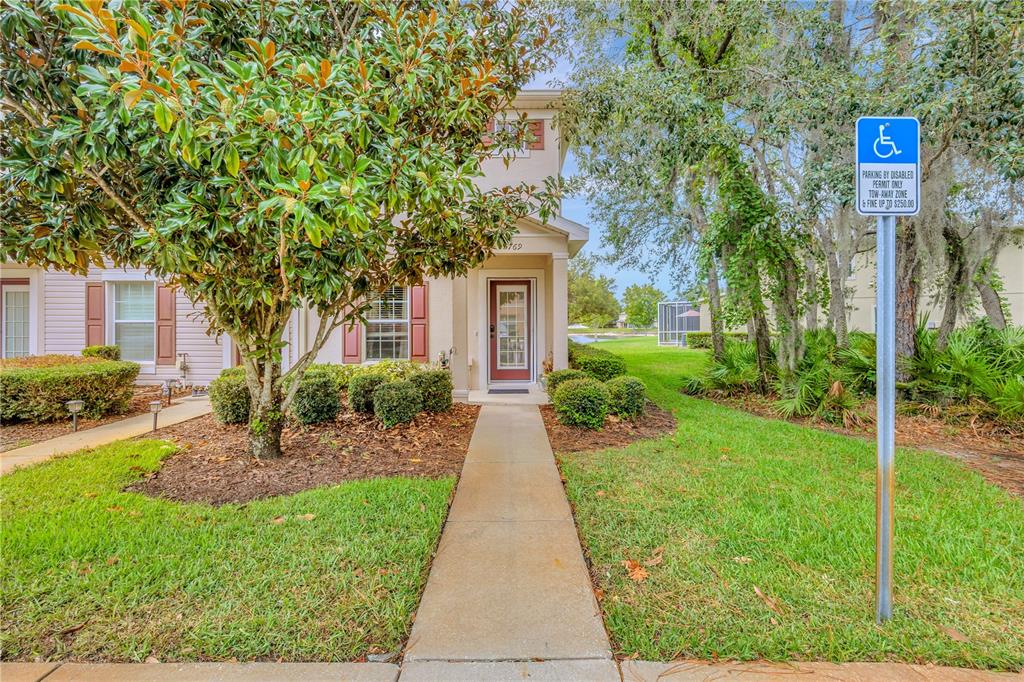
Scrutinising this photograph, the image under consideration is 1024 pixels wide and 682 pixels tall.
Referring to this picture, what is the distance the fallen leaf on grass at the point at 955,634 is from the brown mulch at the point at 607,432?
3.37 meters

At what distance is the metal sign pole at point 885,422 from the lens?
233 centimetres

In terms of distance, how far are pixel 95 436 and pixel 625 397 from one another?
7.39m

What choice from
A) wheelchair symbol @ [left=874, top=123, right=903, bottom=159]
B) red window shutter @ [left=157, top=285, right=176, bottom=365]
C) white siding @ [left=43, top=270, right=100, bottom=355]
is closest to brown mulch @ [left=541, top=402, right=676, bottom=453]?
wheelchair symbol @ [left=874, top=123, right=903, bottom=159]

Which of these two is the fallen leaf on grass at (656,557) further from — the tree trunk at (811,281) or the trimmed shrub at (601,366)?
the tree trunk at (811,281)

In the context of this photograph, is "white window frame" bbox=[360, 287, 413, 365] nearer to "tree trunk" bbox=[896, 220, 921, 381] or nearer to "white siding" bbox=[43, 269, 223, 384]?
"white siding" bbox=[43, 269, 223, 384]

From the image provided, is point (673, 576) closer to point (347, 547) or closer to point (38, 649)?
point (347, 547)

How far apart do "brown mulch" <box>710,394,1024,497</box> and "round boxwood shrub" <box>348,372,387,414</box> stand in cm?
641

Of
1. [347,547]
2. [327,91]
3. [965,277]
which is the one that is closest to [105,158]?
[327,91]

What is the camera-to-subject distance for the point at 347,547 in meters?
3.05

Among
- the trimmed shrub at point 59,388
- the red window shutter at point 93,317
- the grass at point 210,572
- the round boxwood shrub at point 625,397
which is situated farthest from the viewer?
the red window shutter at point 93,317

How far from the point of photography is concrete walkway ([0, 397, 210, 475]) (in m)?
5.02

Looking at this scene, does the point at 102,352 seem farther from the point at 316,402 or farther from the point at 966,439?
the point at 966,439

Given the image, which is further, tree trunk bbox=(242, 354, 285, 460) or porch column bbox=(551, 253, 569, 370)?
porch column bbox=(551, 253, 569, 370)

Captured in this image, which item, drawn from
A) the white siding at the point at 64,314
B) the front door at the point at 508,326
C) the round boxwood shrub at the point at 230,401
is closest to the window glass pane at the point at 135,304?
the white siding at the point at 64,314
